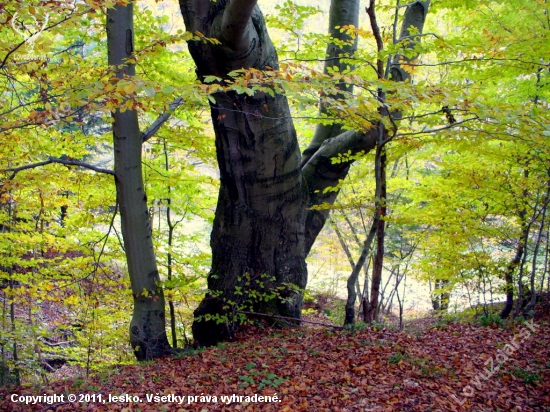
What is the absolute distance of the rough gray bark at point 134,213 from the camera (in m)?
4.82

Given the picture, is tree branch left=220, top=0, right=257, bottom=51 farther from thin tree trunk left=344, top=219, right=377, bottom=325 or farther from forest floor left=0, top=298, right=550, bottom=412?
forest floor left=0, top=298, right=550, bottom=412

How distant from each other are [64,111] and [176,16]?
26.0 feet

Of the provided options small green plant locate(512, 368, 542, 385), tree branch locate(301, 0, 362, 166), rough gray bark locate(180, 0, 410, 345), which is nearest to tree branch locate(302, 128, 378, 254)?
rough gray bark locate(180, 0, 410, 345)

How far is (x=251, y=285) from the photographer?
532cm

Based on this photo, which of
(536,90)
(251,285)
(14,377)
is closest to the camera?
(251,285)

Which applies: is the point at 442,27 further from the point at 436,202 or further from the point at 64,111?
the point at 64,111

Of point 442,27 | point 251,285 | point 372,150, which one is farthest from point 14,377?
point 442,27

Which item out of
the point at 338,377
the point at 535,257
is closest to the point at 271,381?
the point at 338,377

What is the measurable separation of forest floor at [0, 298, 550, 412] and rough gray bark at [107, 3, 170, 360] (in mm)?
552

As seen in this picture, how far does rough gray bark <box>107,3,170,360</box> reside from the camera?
15.8 ft

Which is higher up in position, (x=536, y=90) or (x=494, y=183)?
(x=536, y=90)

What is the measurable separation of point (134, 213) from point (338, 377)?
3144 millimetres

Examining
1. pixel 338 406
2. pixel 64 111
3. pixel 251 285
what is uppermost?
pixel 64 111

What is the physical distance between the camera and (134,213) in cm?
505
